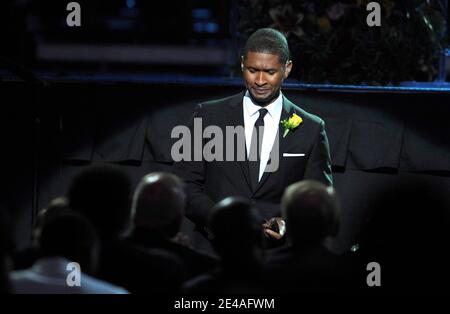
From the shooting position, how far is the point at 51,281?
3.41 metres

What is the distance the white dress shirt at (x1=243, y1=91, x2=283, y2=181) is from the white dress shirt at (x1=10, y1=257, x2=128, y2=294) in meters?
1.77

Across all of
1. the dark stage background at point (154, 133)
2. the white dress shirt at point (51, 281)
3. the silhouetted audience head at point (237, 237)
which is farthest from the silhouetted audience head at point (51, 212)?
the dark stage background at point (154, 133)

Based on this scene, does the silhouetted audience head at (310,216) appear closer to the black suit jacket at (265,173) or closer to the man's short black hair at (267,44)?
the black suit jacket at (265,173)

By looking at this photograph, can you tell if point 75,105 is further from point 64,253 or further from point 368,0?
point 64,253

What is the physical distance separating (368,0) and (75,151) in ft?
7.05

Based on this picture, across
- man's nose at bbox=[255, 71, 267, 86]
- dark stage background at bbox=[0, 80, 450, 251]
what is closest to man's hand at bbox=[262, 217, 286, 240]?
man's nose at bbox=[255, 71, 267, 86]

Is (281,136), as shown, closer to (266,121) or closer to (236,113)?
(266,121)

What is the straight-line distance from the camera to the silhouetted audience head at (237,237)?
3535 mm

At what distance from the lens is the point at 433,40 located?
6234mm

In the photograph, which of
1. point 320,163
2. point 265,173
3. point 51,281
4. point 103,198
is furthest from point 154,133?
point 51,281

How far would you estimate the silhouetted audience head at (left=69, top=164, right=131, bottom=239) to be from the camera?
146 inches

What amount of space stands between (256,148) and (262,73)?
1.32 feet
